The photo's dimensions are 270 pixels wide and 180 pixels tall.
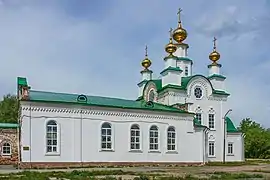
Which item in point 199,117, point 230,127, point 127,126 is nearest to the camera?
point 127,126

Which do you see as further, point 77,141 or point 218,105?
point 218,105

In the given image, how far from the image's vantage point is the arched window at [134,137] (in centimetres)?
3347

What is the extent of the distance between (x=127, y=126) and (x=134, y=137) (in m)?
1.15

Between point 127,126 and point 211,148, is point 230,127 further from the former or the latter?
point 127,126

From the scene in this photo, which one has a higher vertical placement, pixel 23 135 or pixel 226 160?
pixel 23 135

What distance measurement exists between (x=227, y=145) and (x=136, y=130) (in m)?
14.7

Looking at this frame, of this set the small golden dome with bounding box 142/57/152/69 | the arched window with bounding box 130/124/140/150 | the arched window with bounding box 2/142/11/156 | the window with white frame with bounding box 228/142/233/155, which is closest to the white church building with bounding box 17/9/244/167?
the arched window with bounding box 130/124/140/150

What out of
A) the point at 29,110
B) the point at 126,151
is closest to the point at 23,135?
the point at 29,110

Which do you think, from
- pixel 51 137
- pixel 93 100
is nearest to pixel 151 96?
pixel 93 100

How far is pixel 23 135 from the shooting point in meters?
29.2

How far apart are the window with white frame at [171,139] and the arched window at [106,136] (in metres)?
5.42

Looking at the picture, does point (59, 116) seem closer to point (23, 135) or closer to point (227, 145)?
point (23, 135)

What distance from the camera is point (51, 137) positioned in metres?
30.2

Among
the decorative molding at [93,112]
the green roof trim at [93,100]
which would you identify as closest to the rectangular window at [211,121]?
the green roof trim at [93,100]
